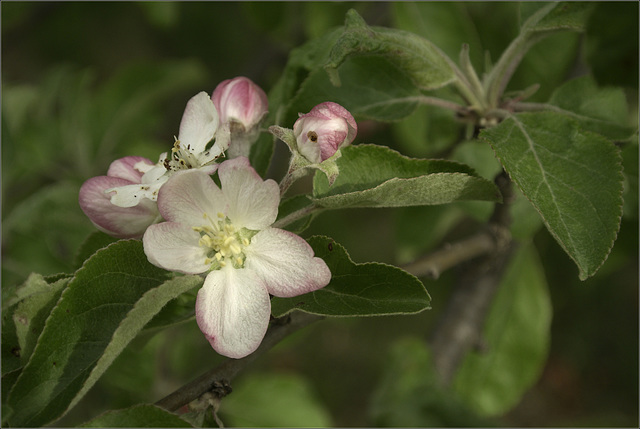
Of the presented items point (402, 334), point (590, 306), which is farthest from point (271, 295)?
point (590, 306)

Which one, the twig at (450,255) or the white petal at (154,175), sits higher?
the white petal at (154,175)

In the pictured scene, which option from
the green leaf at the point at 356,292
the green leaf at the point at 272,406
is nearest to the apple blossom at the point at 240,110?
the green leaf at the point at 356,292

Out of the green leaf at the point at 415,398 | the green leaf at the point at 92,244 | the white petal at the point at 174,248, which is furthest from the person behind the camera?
the green leaf at the point at 415,398

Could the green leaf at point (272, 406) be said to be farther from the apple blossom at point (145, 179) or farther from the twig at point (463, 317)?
the apple blossom at point (145, 179)

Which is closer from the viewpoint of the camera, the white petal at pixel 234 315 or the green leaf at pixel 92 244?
the white petal at pixel 234 315

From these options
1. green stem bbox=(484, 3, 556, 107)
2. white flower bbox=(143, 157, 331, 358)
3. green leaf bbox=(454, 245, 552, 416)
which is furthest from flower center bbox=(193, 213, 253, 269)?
green leaf bbox=(454, 245, 552, 416)

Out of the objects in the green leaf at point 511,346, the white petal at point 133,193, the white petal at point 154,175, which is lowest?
the green leaf at point 511,346

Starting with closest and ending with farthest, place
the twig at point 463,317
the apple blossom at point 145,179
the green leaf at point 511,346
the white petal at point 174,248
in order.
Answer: the white petal at point 174,248, the apple blossom at point 145,179, the twig at point 463,317, the green leaf at point 511,346
